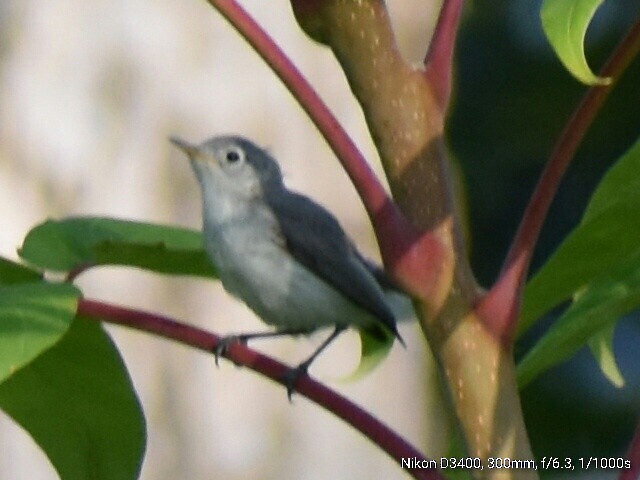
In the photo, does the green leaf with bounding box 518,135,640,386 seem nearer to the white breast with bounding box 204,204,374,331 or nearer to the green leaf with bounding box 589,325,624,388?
the green leaf with bounding box 589,325,624,388

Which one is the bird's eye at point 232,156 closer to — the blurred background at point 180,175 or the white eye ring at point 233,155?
the white eye ring at point 233,155

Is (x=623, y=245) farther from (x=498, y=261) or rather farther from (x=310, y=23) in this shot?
(x=498, y=261)

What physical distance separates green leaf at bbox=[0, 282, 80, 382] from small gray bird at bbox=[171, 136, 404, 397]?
663 millimetres

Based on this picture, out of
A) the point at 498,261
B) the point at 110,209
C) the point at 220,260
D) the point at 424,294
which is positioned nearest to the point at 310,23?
the point at 424,294

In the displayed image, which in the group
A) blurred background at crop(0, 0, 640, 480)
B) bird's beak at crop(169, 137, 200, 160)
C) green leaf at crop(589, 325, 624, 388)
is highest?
green leaf at crop(589, 325, 624, 388)

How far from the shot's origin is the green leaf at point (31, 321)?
60 centimetres

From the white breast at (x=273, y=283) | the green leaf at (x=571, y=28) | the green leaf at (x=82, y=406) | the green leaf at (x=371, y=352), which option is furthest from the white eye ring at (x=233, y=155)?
the green leaf at (x=571, y=28)

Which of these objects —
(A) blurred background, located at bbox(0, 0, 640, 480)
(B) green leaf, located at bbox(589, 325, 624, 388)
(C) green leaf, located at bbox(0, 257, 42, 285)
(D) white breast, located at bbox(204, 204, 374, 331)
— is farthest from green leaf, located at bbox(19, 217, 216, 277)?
(A) blurred background, located at bbox(0, 0, 640, 480)

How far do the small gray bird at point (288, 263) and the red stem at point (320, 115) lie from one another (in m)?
0.64

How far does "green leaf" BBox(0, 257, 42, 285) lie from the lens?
0.79 metres

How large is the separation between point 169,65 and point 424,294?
7.32 ft

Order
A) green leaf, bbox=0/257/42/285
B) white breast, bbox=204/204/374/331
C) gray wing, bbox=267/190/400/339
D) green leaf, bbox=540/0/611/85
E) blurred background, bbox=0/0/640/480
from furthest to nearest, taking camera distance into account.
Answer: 1. blurred background, bbox=0/0/640/480
2. white breast, bbox=204/204/374/331
3. gray wing, bbox=267/190/400/339
4. green leaf, bbox=0/257/42/285
5. green leaf, bbox=540/0/611/85

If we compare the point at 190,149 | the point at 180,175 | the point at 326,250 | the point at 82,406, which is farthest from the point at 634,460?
the point at 180,175

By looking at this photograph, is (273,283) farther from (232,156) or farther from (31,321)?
(31,321)
